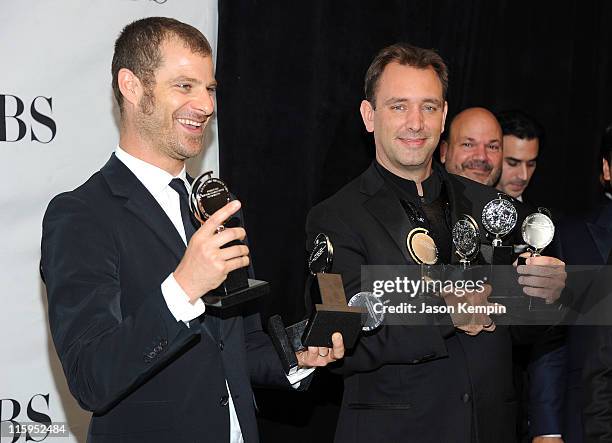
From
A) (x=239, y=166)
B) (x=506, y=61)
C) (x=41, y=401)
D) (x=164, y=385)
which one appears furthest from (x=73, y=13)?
(x=506, y=61)

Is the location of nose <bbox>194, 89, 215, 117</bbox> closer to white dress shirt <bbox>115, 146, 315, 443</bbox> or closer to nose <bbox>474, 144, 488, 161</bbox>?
white dress shirt <bbox>115, 146, 315, 443</bbox>

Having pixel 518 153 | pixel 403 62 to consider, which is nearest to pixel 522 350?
pixel 518 153

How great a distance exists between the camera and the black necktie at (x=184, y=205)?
220 centimetres

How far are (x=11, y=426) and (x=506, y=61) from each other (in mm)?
2760

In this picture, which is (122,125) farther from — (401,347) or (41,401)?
(41,401)

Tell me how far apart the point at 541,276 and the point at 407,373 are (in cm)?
50

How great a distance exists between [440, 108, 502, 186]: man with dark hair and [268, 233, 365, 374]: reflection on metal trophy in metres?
1.46

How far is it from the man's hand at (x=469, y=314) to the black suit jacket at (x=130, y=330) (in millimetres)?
612

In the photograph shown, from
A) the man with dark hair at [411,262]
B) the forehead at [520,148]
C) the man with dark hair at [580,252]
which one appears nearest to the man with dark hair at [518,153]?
the forehead at [520,148]

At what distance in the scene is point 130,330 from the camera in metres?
1.82

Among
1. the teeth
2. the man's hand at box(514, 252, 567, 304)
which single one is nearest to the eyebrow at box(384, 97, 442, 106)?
the man's hand at box(514, 252, 567, 304)

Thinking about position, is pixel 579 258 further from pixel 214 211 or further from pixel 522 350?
pixel 214 211

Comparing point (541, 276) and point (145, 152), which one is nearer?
point (145, 152)

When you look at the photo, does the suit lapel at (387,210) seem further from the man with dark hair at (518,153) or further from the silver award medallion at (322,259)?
the man with dark hair at (518,153)
